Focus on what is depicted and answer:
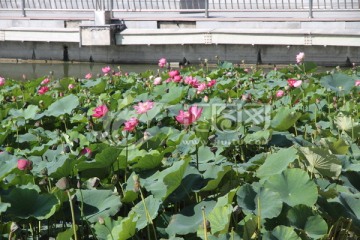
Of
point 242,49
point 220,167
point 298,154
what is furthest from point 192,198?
point 242,49

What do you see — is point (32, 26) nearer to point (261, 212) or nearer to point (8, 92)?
point (8, 92)

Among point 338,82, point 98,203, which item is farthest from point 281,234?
point 338,82

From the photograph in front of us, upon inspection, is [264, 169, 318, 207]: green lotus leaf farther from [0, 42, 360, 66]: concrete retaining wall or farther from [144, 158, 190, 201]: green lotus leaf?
[0, 42, 360, 66]: concrete retaining wall

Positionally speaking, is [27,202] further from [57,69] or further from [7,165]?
[57,69]

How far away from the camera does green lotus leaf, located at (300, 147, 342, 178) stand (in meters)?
2.29

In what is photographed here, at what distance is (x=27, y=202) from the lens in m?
2.13

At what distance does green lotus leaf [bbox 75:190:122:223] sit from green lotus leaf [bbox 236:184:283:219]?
0.35 m

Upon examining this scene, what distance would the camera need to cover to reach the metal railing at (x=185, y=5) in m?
13.5

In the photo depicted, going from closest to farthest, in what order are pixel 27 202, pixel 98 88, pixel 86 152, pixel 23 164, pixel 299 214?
pixel 299 214
pixel 27 202
pixel 23 164
pixel 86 152
pixel 98 88

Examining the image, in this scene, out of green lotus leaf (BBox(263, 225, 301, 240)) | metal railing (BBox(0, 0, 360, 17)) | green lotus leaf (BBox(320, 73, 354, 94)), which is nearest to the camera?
green lotus leaf (BBox(263, 225, 301, 240))

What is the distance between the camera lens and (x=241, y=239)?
6.47 ft

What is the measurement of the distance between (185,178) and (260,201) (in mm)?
311

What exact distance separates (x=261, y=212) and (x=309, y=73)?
10.8 ft

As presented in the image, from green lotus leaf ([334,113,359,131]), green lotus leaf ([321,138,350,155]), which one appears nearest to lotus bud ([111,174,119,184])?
green lotus leaf ([321,138,350,155])
